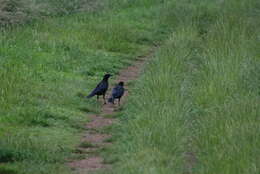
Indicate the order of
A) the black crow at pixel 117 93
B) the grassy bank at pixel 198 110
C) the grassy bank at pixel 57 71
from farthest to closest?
the black crow at pixel 117 93 → the grassy bank at pixel 57 71 → the grassy bank at pixel 198 110

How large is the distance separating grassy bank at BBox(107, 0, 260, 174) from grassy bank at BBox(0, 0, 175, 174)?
1051 millimetres

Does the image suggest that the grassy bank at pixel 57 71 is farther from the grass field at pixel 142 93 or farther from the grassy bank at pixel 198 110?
the grassy bank at pixel 198 110

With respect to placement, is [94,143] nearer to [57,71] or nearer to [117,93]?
[117,93]

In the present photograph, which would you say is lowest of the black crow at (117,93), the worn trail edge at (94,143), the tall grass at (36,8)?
the worn trail edge at (94,143)

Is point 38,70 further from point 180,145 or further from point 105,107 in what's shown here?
point 180,145

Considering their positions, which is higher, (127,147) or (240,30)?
(240,30)

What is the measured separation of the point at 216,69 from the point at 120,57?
517 centimetres

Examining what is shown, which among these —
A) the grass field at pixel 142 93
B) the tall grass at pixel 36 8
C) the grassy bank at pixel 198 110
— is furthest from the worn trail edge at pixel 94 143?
the tall grass at pixel 36 8

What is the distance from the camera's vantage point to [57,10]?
895 inches

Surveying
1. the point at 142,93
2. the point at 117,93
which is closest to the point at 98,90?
the point at 117,93

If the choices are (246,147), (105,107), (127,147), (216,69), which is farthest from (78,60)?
(246,147)

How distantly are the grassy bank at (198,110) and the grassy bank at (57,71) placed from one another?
1051 millimetres

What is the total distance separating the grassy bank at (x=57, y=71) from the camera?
34.2ft

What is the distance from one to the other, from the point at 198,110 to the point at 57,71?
4815 mm
